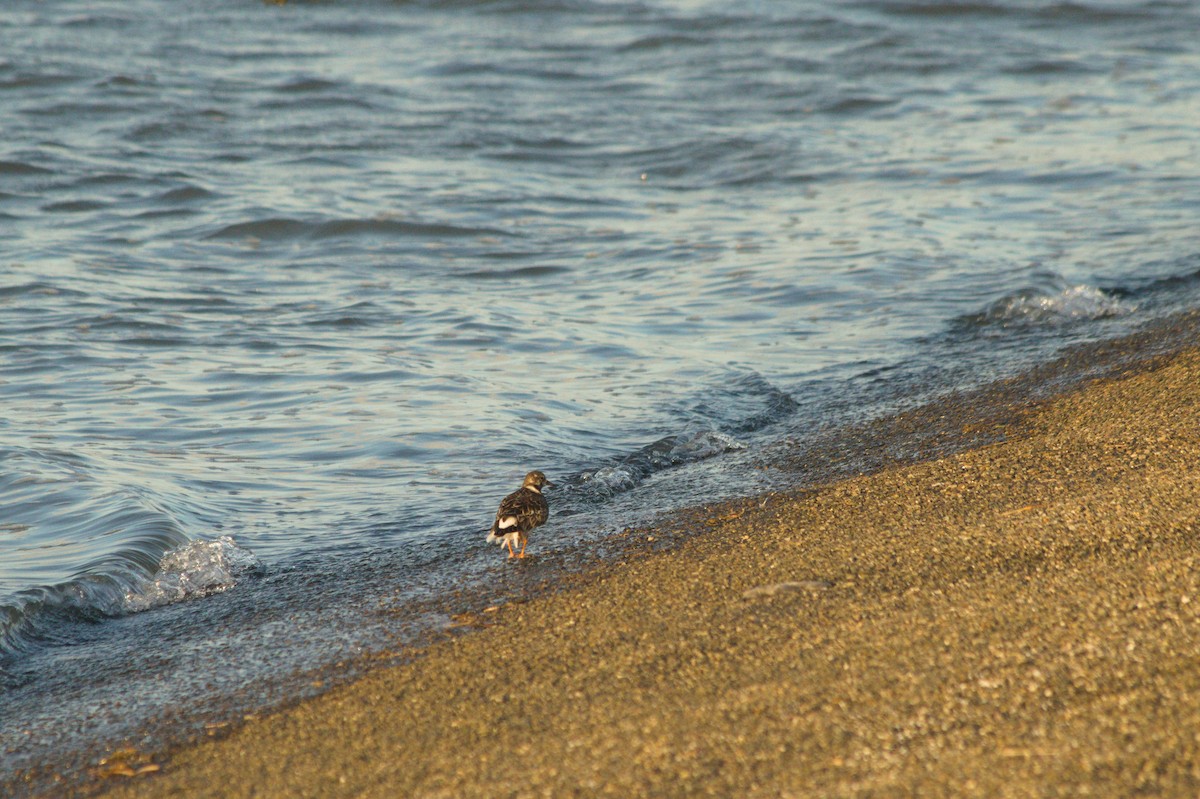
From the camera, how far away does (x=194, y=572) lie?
6.05 metres

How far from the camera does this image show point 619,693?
3936 millimetres

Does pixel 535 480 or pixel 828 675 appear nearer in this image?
pixel 828 675

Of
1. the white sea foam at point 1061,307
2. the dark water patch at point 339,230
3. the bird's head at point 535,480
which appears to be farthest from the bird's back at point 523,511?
the dark water patch at point 339,230

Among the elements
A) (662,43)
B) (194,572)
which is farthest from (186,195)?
(662,43)

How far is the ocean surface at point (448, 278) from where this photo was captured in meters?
5.98

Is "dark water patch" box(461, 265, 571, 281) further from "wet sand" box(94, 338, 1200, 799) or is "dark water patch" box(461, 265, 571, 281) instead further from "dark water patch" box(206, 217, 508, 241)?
"wet sand" box(94, 338, 1200, 799)

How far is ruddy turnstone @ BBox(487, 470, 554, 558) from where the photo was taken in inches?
219

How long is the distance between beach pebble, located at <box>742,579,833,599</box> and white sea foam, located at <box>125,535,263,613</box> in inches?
101

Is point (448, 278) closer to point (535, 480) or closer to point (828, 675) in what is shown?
point (535, 480)

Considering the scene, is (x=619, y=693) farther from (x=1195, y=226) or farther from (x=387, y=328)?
(x=1195, y=226)

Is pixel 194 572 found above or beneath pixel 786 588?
beneath

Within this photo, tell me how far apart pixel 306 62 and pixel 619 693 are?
59.0 ft

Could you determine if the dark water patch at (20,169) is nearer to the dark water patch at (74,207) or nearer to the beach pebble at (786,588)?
the dark water patch at (74,207)

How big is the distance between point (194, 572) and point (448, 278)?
604 cm
